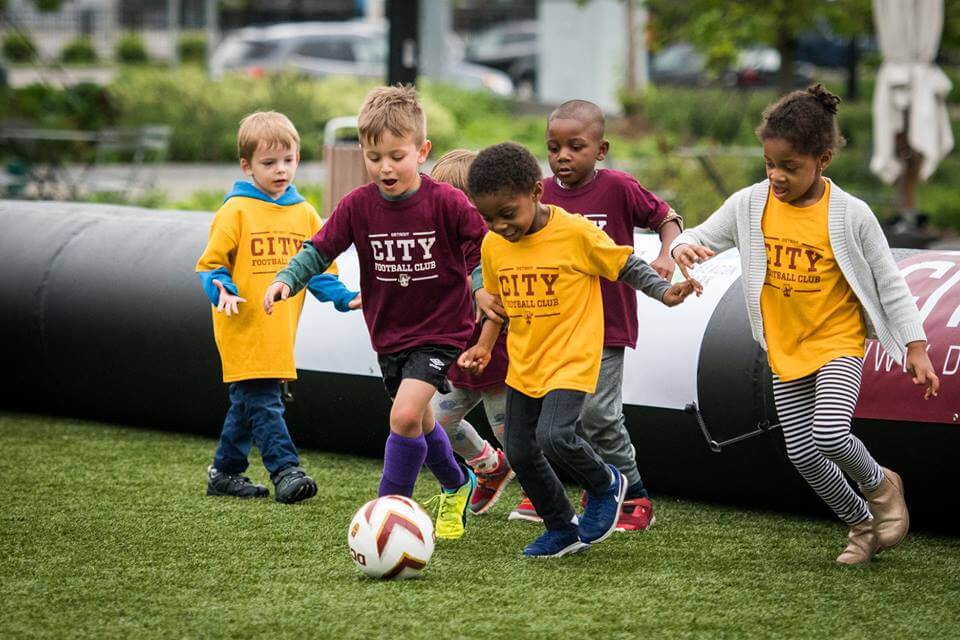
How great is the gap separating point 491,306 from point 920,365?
147cm

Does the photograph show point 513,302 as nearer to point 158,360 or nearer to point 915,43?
point 158,360

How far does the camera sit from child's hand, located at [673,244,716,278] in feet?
16.1

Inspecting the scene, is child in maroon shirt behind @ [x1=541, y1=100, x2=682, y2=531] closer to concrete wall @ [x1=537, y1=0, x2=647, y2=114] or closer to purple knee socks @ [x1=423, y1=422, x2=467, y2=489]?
purple knee socks @ [x1=423, y1=422, x2=467, y2=489]

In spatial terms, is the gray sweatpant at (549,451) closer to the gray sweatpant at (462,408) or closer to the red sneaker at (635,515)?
the red sneaker at (635,515)

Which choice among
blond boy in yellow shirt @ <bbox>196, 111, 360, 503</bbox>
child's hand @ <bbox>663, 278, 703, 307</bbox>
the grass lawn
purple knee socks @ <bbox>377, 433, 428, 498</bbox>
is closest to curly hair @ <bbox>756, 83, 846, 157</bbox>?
child's hand @ <bbox>663, 278, 703, 307</bbox>

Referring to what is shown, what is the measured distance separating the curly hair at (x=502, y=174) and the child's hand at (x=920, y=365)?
1374 millimetres

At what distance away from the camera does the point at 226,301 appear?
5727 mm

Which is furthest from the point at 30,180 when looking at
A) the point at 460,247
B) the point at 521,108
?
the point at 521,108

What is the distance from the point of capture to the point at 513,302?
4980 mm

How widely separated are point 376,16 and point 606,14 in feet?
47.5

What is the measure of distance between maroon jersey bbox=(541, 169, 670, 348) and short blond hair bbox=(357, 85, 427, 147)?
66 centimetres

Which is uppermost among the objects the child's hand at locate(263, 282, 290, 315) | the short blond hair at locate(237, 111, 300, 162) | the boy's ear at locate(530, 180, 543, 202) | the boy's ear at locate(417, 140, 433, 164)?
the short blond hair at locate(237, 111, 300, 162)

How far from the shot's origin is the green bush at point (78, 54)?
34844mm

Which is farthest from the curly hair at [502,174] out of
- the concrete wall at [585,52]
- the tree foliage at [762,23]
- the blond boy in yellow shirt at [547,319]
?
the concrete wall at [585,52]
